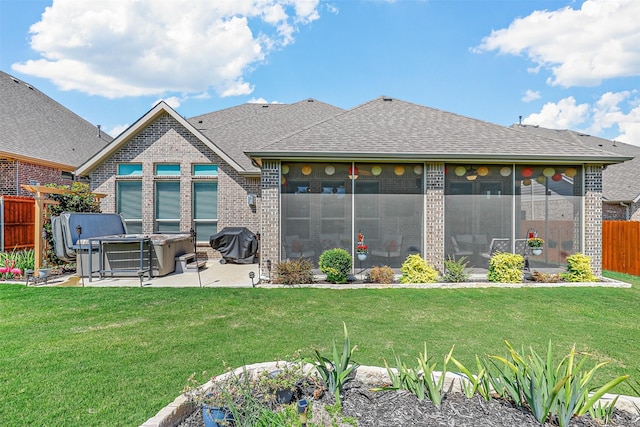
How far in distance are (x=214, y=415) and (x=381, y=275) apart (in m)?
6.79

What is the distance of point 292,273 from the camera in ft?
28.5

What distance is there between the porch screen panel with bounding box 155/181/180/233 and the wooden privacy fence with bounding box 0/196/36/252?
145 inches

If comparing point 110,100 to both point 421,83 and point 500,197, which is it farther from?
point 500,197

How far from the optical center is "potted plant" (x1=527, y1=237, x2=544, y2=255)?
9305mm

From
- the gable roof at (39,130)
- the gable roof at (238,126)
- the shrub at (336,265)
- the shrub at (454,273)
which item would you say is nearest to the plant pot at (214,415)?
the shrub at (336,265)

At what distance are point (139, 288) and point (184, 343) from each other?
416 cm

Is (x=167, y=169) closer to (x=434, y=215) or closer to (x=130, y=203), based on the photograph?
(x=130, y=203)

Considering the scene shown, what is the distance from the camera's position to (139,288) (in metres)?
8.14

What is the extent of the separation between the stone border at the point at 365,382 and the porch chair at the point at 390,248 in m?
6.46

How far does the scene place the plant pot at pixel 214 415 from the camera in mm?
2453

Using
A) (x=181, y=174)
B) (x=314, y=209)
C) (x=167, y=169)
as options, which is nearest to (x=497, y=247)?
(x=314, y=209)

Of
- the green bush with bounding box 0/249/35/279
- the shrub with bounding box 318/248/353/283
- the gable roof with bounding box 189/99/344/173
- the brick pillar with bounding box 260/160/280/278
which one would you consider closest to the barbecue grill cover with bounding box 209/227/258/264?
the gable roof with bounding box 189/99/344/173

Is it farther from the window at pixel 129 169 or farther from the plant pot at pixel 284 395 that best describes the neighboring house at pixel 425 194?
the plant pot at pixel 284 395

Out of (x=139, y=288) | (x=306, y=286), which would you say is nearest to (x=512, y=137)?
(x=306, y=286)
